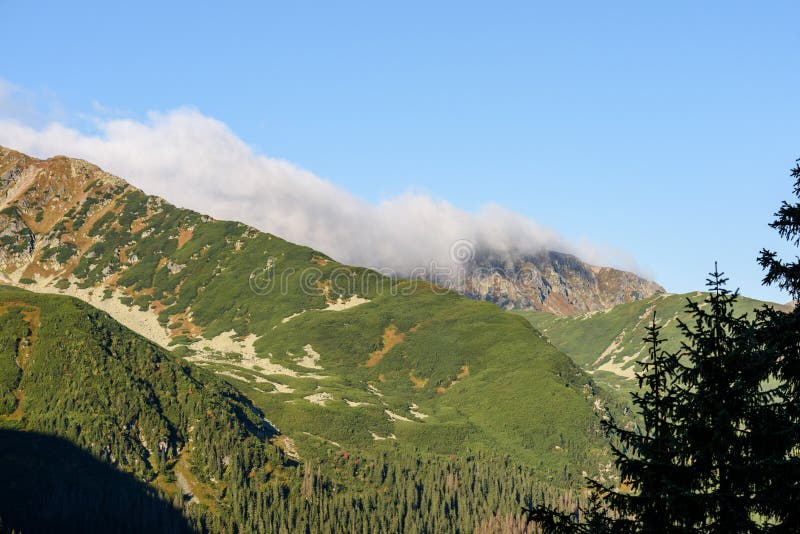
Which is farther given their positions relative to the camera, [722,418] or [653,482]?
[653,482]

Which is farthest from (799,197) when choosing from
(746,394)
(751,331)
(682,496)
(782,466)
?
(682,496)

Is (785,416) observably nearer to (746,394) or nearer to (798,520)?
(746,394)

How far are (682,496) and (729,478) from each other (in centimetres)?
193

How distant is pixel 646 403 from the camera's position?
2855 cm

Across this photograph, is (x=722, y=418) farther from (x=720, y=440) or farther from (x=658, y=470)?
(x=658, y=470)

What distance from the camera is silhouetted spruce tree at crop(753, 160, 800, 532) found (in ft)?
85.5

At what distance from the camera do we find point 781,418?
26953mm

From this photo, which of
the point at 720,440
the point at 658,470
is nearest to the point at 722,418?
the point at 720,440

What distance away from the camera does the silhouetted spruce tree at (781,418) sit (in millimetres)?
26047

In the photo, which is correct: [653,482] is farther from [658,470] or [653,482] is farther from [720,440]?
[720,440]

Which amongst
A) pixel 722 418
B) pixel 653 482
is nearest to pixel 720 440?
pixel 722 418

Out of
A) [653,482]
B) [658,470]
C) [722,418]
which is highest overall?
[722,418]

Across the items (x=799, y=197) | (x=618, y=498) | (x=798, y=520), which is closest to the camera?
(x=798, y=520)

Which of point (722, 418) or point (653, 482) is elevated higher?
point (722, 418)
